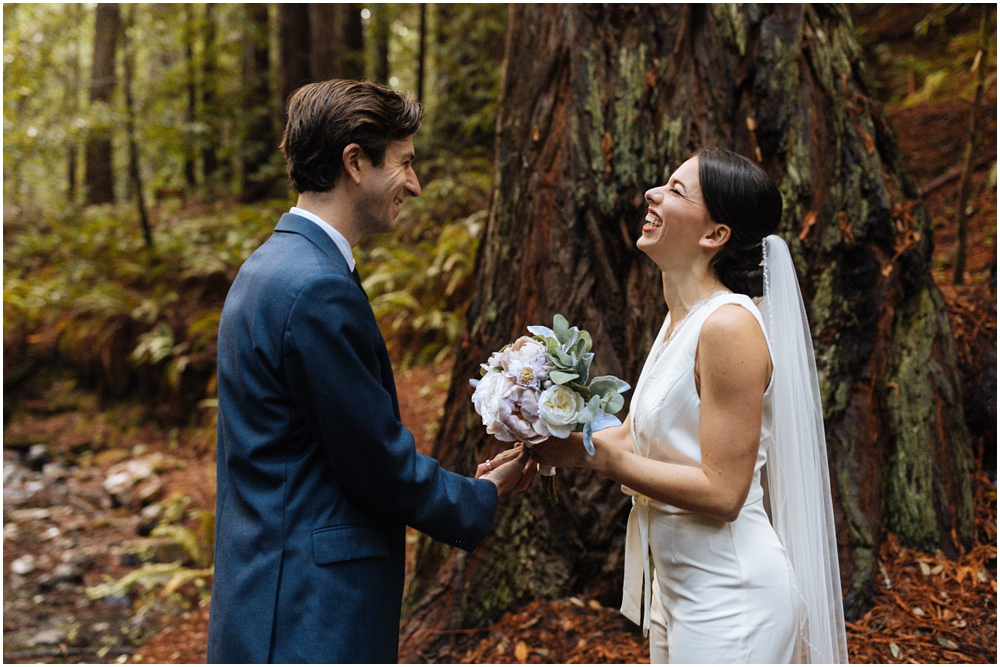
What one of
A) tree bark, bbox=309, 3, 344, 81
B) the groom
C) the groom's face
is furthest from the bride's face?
tree bark, bbox=309, 3, 344, 81

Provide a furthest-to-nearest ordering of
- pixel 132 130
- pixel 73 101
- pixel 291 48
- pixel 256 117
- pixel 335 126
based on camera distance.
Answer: pixel 73 101, pixel 256 117, pixel 291 48, pixel 132 130, pixel 335 126

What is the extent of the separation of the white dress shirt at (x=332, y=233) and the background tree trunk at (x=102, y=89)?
10.1m

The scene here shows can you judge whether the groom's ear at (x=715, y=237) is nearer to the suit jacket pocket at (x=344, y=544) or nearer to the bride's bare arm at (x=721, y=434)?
the bride's bare arm at (x=721, y=434)

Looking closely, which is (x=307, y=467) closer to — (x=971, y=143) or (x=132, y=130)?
(x=971, y=143)

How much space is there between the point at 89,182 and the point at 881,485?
694 inches

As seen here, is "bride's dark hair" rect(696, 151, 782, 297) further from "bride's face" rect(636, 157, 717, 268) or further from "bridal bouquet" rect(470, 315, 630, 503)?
"bridal bouquet" rect(470, 315, 630, 503)

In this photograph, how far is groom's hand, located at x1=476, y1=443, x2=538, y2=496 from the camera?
2.47 m

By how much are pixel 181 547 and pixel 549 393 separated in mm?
5943

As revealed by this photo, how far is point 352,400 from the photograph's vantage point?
1900mm

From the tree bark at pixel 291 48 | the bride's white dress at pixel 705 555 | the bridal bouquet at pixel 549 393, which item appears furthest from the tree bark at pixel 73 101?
the bride's white dress at pixel 705 555

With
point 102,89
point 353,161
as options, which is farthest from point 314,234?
point 102,89

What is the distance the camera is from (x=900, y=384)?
3.87 m

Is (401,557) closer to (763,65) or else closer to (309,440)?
(309,440)

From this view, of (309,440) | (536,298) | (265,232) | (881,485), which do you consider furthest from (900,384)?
(265,232)
